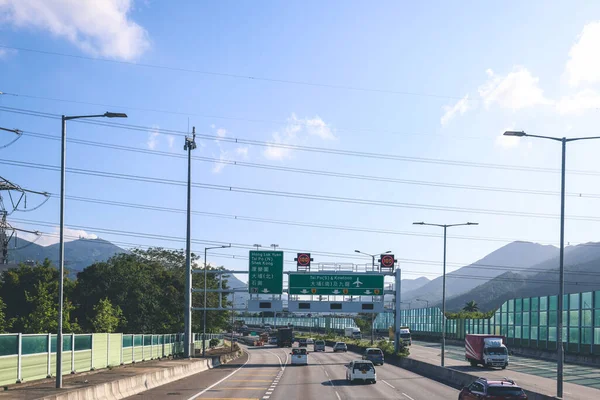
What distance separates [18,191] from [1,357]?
124ft

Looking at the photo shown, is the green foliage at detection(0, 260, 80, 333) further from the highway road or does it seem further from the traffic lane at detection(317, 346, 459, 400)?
the traffic lane at detection(317, 346, 459, 400)

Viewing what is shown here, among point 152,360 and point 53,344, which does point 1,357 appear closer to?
point 53,344

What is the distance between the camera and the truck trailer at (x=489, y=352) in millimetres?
55719

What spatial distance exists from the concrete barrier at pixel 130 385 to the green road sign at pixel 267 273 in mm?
9817

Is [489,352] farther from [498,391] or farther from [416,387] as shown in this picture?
[498,391]

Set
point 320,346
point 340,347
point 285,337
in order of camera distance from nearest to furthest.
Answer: point 340,347, point 320,346, point 285,337

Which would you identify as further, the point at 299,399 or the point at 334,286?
the point at 334,286

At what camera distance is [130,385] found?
33.1 m

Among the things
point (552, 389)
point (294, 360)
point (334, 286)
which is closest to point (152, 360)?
point (294, 360)

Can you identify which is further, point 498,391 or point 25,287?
point 25,287

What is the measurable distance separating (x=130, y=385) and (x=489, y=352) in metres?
33.6

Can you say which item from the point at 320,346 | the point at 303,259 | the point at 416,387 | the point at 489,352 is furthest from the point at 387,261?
the point at 320,346

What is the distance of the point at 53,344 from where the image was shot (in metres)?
35.9

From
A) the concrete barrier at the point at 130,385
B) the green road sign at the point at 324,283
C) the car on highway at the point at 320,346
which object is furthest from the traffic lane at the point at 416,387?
the car on highway at the point at 320,346
